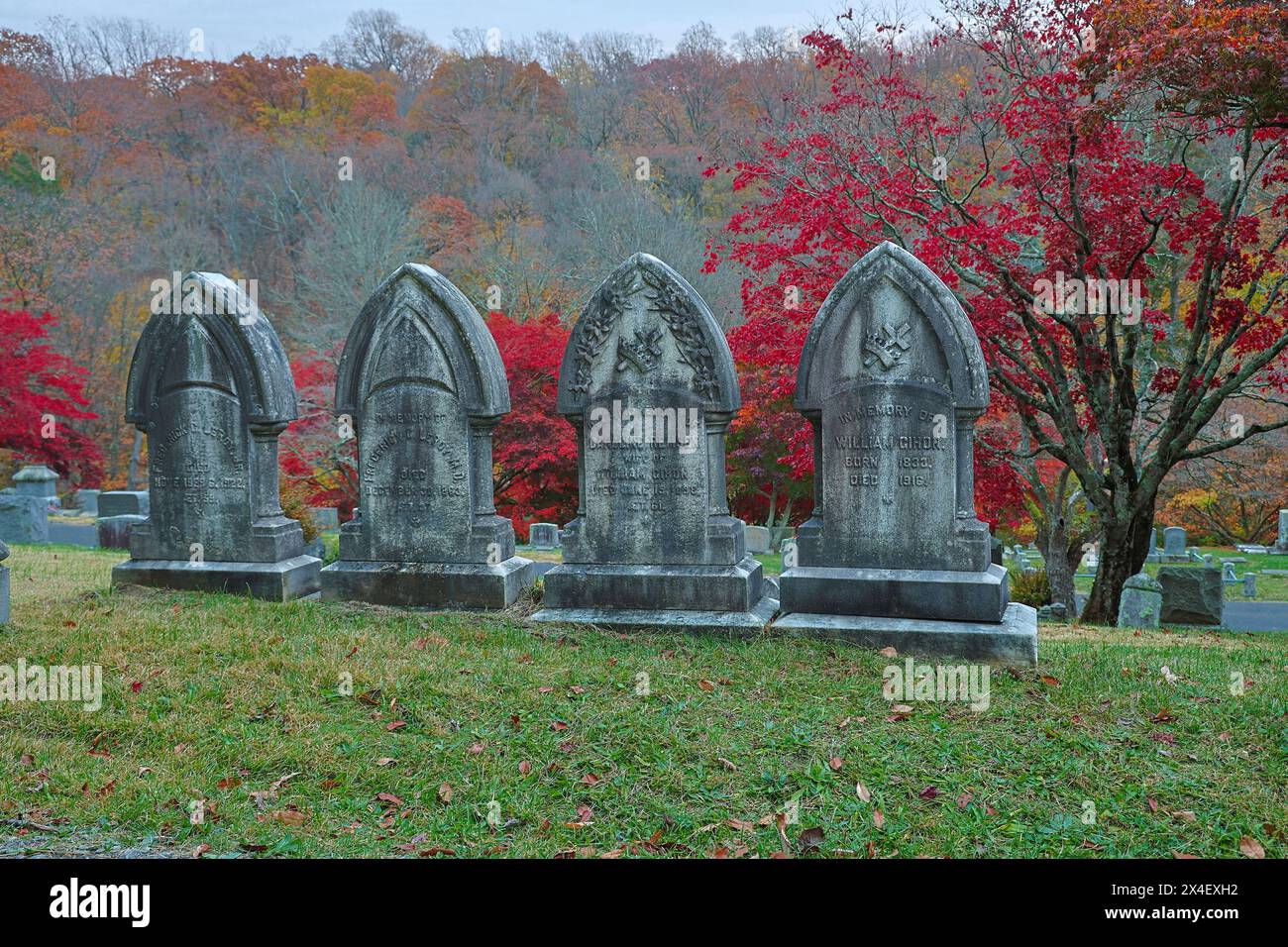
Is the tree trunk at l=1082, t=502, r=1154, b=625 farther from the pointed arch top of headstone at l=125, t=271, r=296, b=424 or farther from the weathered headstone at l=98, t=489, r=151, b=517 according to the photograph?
the weathered headstone at l=98, t=489, r=151, b=517

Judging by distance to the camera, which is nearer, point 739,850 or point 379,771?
point 739,850

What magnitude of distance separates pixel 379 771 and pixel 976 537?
4.03m

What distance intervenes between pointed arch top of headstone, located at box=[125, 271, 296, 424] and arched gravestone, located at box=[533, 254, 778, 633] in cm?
250

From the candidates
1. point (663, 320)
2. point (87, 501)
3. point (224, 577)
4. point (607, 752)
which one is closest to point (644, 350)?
point (663, 320)

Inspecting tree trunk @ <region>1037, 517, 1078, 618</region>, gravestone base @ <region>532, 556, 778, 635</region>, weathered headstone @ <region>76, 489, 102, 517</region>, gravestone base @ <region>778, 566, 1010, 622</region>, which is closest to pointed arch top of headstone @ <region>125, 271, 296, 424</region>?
gravestone base @ <region>532, 556, 778, 635</region>

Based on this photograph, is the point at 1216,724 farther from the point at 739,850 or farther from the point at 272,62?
the point at 272,62

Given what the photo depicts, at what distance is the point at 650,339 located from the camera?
22.7 feet

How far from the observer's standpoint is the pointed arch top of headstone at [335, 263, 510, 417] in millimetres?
7320

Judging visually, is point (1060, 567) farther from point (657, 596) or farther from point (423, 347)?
point (423, 347)

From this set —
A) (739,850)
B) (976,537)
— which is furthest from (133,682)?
(976,537)

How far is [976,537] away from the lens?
249 inches

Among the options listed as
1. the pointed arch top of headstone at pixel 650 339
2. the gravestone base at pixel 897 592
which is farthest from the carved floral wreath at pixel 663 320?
the gravestone base at pixel 897 592

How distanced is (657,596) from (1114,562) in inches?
228

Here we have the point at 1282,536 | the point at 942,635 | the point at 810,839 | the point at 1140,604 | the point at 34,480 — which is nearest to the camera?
the point at 810,839
